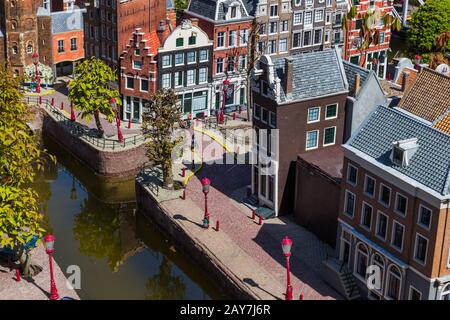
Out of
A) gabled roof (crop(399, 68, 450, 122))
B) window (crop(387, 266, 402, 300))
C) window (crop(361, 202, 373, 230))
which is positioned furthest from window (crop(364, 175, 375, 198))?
gabled roof (crop(399, 68, 450, 122))

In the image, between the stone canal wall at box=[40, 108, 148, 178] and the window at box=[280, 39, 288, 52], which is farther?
the window at box=[280, 39, 288, 52]

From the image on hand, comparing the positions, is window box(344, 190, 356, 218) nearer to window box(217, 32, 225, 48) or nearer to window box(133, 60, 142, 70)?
window box(133, 60, 142, 70)

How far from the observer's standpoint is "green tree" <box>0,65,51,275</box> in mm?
51281

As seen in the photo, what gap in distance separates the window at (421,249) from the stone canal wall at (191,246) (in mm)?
11675

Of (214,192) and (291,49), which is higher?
(291,49)

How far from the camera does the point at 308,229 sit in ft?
209

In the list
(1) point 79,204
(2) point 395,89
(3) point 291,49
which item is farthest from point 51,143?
(2) point 395,89

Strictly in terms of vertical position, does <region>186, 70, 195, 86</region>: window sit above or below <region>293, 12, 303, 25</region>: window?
below

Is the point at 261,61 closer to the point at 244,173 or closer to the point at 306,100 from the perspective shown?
the point at 306,100

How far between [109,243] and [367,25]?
47.1m

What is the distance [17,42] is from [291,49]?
34384 millimetres

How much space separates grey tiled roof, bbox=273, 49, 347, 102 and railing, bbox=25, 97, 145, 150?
2210 centimetres

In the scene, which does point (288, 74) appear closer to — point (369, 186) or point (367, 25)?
point (369, 186)

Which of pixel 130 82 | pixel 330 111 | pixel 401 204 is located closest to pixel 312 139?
pixel 330 111
